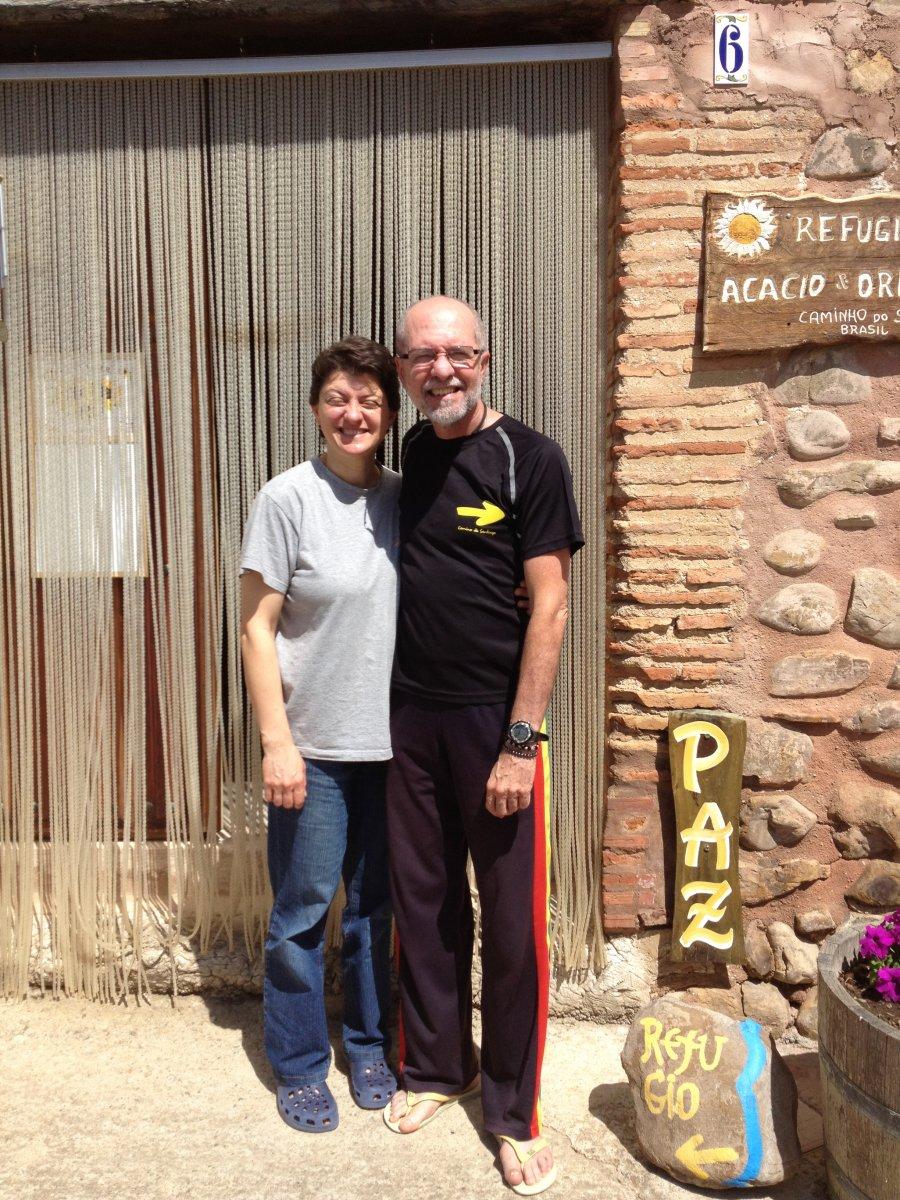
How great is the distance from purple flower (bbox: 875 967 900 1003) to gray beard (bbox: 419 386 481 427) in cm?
162

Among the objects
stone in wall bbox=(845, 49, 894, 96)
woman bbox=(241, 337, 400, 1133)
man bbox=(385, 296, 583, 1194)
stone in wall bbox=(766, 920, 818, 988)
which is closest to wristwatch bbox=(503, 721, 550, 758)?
man bbox=(385, 296, 583, 1194)

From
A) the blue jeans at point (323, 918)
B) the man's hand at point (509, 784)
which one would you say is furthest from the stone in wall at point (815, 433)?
the blue jeans at point (323, 918)

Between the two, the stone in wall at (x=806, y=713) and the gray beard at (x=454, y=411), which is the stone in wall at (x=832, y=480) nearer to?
the stone in wall at (x=806, y=713)

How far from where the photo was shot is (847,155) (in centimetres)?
276

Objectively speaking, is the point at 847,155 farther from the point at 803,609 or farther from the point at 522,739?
the point at 522,739

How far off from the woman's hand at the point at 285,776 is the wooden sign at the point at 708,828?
1.15m

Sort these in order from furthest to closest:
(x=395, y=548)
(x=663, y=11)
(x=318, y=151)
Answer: (x=318, y=151)
(x=663, y=11)
(x=395, y=548)

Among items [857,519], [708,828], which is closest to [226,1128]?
[708,828]

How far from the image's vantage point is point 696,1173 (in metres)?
2.27

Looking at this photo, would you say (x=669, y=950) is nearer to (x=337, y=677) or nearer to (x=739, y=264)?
(x=337, y=677)

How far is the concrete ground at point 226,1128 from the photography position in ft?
7.57

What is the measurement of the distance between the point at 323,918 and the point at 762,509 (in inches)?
68.0

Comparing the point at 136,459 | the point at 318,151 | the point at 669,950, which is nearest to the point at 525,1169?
the point at 669,950

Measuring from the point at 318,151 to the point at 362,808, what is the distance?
199cm
